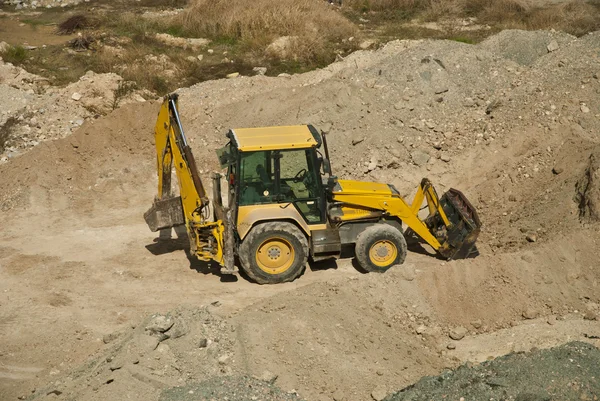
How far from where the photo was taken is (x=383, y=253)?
38.6 feet

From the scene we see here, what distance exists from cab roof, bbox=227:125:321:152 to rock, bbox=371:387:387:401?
3754 mm

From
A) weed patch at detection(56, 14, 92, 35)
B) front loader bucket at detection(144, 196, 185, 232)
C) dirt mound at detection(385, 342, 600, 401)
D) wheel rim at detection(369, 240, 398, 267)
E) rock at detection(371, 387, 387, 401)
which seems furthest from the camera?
weed patch at detection(56, 14, 92, 35)

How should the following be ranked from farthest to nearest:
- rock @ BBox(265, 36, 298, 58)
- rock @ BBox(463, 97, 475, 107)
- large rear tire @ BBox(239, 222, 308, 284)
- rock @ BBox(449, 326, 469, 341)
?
rock @ BBox(265, 36, 298, 58)
rock @ BBox(463, 97, 475, 107)
large rear tire @ BBox(239, 222, 308, 284)
rock @ BBox(449, 326, 469, 341)

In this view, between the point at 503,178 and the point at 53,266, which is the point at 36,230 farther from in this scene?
the point at 503,178

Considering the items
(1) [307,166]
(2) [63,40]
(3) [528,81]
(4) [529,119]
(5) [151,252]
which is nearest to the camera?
(1) [307,166]

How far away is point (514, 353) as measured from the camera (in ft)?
29.6

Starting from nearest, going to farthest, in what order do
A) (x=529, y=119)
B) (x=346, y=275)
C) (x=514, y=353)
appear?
(x=514, y=353), (x=346, y=275), (x=529, y=119)

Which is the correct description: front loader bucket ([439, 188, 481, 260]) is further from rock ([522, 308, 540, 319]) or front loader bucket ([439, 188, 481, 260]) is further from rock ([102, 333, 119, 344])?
rock ([102, 333, 119, 344])

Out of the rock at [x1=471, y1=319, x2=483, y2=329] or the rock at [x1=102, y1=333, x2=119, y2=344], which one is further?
the rock at [x1=471, y1=319, x2=483, y2=329]

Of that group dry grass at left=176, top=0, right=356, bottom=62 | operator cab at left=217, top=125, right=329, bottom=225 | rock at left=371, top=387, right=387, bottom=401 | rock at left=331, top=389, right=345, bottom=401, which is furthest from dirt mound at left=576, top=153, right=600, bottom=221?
dry grass at left=176, top=0, right=356, bottom=62

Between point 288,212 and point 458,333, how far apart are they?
10.1ft

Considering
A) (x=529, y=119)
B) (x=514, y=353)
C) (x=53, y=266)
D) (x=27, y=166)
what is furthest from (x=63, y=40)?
(x=514, y=353)

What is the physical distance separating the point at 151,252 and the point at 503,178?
6811mm

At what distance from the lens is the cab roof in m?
10.8
